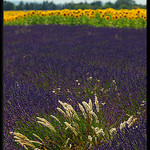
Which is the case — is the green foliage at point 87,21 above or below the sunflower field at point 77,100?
above

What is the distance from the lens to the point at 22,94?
98.5 inches

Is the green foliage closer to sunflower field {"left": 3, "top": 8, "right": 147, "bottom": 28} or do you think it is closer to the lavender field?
sunflower field {"left": 3, "top": 8, "right": 147, "bottom": 28}

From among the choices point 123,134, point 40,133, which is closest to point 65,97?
point 40,133

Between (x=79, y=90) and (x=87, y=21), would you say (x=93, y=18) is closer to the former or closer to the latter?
(x=87, y=21)

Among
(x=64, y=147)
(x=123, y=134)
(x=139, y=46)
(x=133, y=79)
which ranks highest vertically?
(x=139, y=46)

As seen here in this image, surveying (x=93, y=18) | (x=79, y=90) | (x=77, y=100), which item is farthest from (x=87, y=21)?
(x=77, y=100)

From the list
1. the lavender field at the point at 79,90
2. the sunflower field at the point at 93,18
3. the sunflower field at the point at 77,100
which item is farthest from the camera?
the sunflower field at the point at 93,18

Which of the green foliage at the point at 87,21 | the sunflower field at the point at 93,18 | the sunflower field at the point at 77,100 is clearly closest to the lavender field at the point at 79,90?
the sunflower field at the point at 77,100

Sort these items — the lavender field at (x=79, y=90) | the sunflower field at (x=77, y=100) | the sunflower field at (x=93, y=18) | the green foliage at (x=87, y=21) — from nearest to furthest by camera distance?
the sunflower field at (x=77, y=100) → the lavender field at (x=79, y=90) → the green foliage at (x=87, y=21) → the sunflower field at (x=93, y=18)

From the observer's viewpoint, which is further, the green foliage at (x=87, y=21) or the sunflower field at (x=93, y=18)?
the sunflower field at (x=93, y=18)

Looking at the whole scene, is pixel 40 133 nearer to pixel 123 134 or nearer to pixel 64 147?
pixel 64 147

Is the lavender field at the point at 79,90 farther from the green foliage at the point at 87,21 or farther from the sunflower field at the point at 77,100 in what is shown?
the green foliage at the point at 87,21

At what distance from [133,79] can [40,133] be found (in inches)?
48.6

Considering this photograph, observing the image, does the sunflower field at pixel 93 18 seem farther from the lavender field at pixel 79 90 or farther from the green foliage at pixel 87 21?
the lavender field at pixel 79 90
